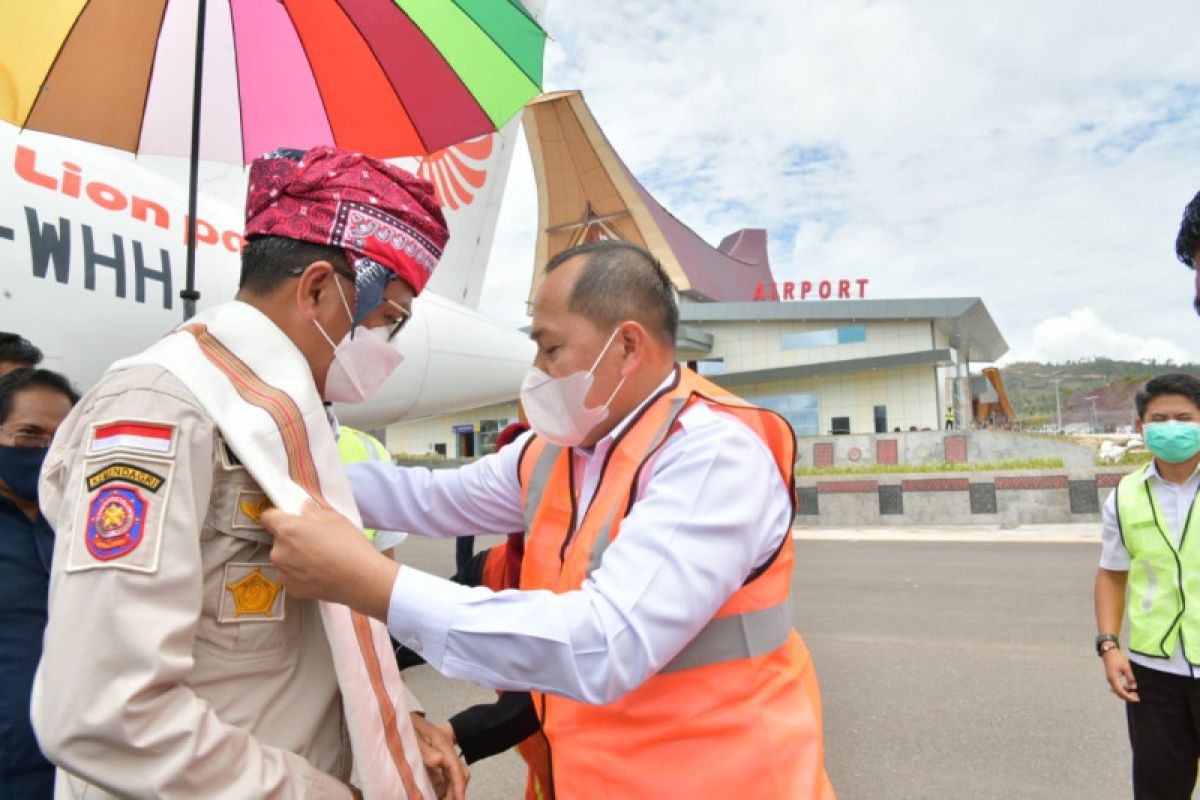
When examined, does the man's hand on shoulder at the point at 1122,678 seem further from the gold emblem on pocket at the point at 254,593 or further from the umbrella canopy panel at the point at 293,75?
the umbrella canopy panel at the point at 293,75

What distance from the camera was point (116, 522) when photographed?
0.96 m

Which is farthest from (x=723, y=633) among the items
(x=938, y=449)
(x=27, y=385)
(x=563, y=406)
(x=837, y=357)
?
(x=837, y=357)

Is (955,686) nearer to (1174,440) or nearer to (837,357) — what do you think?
Answer: (1174,440)

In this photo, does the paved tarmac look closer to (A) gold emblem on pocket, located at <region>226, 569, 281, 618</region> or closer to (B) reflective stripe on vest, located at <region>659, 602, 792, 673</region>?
(B) reflective stripe on vest, located at <region>659, 602, 792, 673</region>

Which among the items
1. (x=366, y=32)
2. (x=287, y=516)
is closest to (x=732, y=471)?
(x=287, y=516)

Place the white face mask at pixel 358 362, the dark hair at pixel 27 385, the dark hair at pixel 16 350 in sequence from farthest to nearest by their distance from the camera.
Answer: the dark hair at pixel 16 350
the dark hair at pixel 27 385
the white face mask at pixel 358 362

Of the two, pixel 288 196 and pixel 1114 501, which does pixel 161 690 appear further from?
pixel 1114 501

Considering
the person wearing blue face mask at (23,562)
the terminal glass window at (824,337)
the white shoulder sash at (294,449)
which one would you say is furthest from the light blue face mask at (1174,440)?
the terminal glass window at (824,337)

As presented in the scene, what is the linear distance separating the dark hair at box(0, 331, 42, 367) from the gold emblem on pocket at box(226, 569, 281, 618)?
98.3 inches

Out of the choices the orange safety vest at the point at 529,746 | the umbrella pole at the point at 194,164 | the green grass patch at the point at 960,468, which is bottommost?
the orange safety vest at the point at 529,746

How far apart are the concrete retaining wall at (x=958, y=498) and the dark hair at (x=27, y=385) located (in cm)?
1414

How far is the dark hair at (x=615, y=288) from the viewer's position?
5.33 feet

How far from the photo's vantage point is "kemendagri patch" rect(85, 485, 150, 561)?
3.10 ft

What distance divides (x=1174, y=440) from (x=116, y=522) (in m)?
3.29
